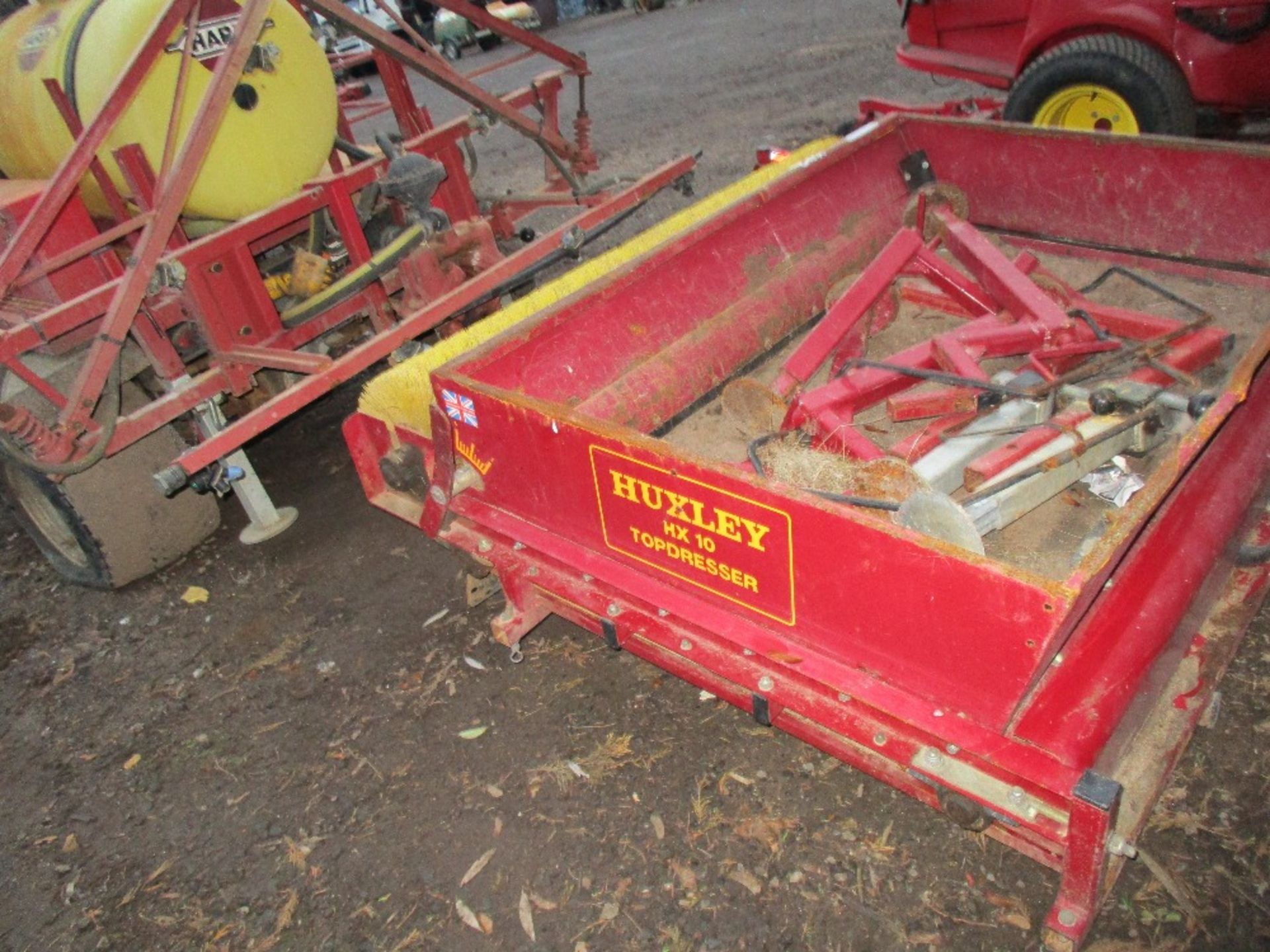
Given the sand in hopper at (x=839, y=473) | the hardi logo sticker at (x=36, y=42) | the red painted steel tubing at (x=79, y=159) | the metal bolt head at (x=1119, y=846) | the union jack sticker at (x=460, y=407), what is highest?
the hardi logo sticker at (x=36, y=42)

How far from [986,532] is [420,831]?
1.83 m

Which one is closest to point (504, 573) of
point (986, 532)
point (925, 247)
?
point (986, 532)

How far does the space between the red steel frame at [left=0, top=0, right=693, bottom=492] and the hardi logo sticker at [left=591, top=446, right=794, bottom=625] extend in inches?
62.9

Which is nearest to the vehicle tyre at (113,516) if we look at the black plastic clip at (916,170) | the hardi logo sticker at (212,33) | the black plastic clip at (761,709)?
the hardi logo sticker at (212,33)

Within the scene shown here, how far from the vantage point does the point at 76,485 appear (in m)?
3.47

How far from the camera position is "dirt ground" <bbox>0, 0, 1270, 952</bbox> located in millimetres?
2344

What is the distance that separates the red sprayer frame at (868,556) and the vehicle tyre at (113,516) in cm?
121

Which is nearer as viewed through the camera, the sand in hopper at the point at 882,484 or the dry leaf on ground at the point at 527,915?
the sand in hopper at the point at 882,484

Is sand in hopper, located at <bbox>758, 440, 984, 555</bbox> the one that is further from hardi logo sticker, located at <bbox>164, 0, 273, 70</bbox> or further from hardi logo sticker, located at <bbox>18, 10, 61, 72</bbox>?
hardi logo sticker, located at <bbox>18, 10, 61, 72</bbox>

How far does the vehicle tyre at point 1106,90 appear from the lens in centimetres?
453

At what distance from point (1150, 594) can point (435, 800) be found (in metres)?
2.06

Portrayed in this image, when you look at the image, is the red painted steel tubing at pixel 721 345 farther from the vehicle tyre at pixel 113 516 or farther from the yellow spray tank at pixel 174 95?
the yellow spray tank at pixel 174 95

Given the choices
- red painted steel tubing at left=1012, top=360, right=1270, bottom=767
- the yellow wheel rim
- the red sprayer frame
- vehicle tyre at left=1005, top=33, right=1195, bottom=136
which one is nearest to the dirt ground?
the red sprayer frame

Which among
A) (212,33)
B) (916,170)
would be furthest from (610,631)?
(212,33)
